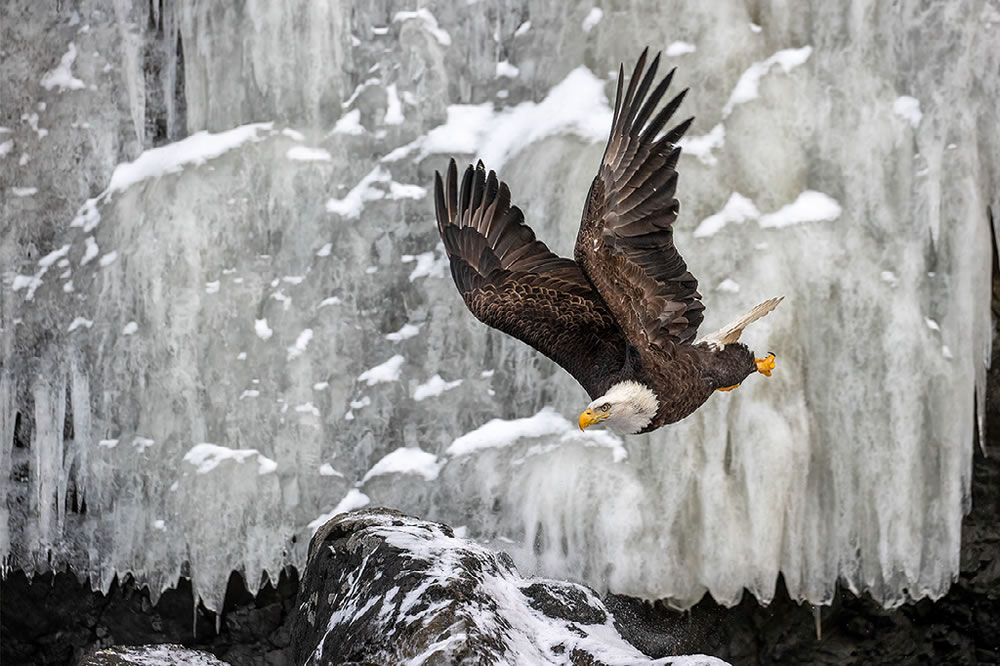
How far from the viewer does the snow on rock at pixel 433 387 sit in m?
5.50

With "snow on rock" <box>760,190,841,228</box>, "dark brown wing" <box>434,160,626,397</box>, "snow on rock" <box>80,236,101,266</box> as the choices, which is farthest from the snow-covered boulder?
"snow on rock" <box>80,236,101,266</box>

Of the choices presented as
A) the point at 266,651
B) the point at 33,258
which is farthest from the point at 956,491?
the point at 33,258

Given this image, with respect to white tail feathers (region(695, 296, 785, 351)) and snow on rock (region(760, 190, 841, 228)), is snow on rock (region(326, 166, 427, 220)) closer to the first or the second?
snow on rock (region(760, 190, 841, 228))

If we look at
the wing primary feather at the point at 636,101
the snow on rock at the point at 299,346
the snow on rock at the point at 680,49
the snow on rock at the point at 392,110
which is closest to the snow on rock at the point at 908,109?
the snow on rock at the point at 680,49

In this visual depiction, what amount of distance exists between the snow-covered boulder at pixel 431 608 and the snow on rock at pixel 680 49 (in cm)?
250

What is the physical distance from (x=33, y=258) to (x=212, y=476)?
132 centimetres

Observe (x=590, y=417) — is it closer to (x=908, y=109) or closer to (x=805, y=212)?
(x=805, y=212)

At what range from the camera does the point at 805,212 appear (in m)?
5.16

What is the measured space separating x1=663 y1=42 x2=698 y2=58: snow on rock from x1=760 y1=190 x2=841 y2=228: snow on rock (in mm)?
713

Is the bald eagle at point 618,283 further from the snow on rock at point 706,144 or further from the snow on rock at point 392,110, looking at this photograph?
the snow on rock at point 392,110

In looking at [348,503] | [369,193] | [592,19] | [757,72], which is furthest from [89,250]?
[757,72]

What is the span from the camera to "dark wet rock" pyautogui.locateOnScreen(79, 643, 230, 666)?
358 centimetres

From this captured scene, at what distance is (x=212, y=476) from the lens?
18.1 feet

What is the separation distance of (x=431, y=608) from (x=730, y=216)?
107 inches
